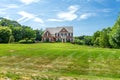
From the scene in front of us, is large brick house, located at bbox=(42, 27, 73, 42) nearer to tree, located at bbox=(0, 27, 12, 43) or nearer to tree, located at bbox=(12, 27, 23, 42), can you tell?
tree, located at bbox=(12, 27, 23, 42)

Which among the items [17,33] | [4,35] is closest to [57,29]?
[17,33]

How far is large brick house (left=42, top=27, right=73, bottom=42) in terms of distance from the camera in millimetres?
136750

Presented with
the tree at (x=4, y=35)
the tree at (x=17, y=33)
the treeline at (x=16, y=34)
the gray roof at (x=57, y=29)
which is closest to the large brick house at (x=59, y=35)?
the gray roof at (x=57, y=29)

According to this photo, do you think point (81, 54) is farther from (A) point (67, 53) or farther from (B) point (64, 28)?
(B) point (64, 28)

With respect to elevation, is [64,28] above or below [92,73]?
above

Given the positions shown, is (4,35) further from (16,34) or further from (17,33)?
(17,33)

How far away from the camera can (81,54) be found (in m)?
46.8

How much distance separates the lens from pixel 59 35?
451ft

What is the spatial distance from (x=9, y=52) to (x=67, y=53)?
11.2m

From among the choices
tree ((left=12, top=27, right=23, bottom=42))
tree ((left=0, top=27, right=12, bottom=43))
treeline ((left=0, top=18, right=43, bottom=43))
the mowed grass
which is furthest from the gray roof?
the mowed grass

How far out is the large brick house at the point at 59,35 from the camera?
13675cm

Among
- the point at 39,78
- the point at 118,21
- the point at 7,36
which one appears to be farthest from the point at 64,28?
the point at 39,78

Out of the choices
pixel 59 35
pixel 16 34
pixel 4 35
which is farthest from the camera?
pixel 59 35

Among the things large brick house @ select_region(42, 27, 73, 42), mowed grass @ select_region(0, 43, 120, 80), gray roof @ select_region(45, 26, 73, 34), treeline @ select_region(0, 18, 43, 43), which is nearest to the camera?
mowed grass @ select_region(0, 43, 120, 80)
